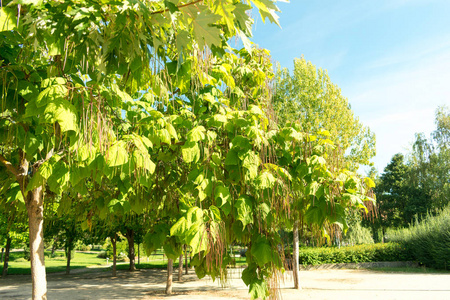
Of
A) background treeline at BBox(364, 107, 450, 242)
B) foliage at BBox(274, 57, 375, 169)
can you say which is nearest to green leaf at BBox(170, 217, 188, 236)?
foliage at BBox(274, 57, 375, 169)

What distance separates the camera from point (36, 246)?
156 inches

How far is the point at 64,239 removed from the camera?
901 inches

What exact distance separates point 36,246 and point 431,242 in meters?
22.8

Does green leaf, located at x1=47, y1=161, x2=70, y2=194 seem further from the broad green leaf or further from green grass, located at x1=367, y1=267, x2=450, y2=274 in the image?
green grass, located at x1=367, y1=267, x2=450, y2=274

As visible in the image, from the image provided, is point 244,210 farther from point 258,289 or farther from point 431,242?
point 431,242

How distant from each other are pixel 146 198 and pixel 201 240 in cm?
182

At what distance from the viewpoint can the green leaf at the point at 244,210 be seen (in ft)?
9.60

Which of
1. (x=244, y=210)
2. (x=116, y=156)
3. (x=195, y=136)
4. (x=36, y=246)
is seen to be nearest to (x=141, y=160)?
(x=116, y=156)

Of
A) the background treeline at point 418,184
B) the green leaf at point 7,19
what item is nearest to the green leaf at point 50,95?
the green leaf at point 7,19

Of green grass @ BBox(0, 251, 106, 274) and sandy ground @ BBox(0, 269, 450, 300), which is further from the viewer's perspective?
green grass @ BBox(0, 251, 106, 274)

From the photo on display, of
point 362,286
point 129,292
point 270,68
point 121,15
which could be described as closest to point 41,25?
point 121,15

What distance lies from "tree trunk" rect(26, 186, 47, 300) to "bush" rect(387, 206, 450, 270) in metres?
21.7

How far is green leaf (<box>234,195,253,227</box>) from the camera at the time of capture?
2.93m

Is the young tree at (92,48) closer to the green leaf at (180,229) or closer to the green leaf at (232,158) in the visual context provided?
the green leaf at (180,229)
